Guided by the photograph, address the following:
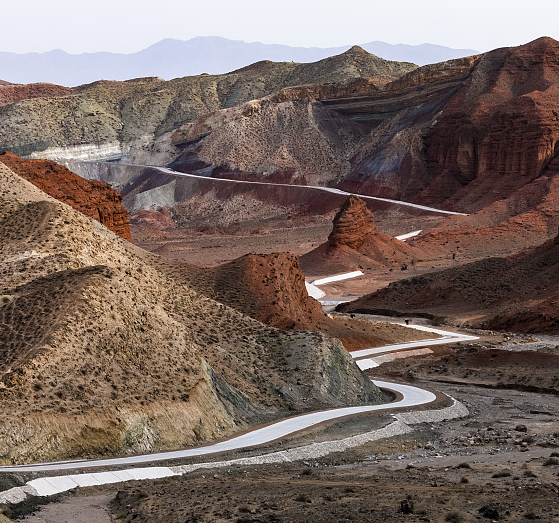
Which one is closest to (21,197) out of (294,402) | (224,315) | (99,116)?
(224,315)

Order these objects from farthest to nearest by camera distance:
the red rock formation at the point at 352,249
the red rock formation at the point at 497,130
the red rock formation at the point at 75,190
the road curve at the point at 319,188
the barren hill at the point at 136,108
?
1. the barren hill at the point at 136,108
2. the road curve at the point at 319,188
3. the red rock formation at the point at 497,130
4. the red rock formation at the point at 352,249
5. the red rock formation at the point at 75,190

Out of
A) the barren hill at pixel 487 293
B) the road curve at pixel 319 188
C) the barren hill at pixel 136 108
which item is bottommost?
the barren hill at pixel 487 293

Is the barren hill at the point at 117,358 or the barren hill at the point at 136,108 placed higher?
the barren hill at the point at 136,108

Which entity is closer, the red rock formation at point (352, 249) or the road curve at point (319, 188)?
the red rock formation at point (352, 249)

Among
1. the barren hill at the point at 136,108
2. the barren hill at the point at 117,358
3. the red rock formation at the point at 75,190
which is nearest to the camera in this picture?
the barren hill at the point at 117,358

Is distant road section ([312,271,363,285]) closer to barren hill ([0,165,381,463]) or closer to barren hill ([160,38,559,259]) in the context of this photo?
barren hill ([160,38,559,259])

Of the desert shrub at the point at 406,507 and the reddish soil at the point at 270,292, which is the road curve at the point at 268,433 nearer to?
the reddish soil at the point at 270,292

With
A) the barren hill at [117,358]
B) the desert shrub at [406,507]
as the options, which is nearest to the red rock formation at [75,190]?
the barren hill at [117,358]

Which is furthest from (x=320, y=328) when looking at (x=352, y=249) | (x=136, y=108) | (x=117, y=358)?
(x=136, y=108)
